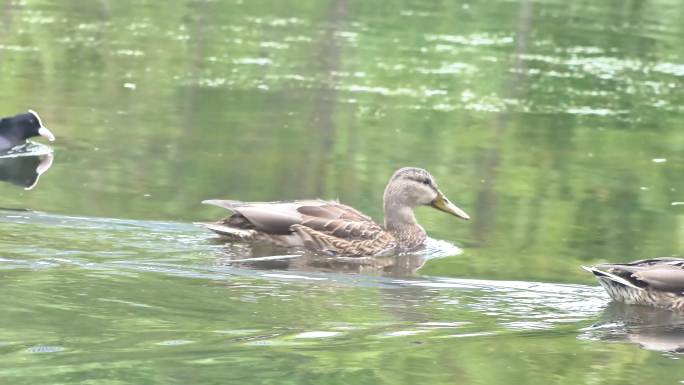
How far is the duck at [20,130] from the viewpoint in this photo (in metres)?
16.2

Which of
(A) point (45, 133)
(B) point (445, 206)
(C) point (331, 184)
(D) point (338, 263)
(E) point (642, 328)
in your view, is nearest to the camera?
(E) point (642, 328)

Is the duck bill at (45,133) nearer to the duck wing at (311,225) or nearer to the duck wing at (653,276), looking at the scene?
the duck wing at (311,225)

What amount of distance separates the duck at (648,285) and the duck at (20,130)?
7.41m

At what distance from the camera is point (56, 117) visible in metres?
18.0

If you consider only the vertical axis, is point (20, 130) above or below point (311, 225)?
above

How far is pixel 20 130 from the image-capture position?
16.5 m

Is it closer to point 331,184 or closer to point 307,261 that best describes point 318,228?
point 307,261

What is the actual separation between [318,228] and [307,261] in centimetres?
52

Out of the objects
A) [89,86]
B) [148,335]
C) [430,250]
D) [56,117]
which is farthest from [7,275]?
[89,86]

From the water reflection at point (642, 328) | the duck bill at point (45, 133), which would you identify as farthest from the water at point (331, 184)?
the duck bill at point (45, 133)

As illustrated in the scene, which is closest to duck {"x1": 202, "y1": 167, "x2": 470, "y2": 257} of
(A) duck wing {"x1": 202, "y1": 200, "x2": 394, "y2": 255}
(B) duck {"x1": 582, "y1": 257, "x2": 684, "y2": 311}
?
(A) duck wing {"x1": 202, "y1": 200, "x2": 394, "y2": 255}

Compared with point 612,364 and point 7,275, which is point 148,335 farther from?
point 612,364

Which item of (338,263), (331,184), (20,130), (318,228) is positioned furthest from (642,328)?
(20,130)

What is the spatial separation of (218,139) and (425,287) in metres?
6.35
